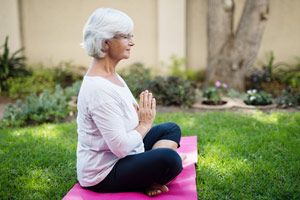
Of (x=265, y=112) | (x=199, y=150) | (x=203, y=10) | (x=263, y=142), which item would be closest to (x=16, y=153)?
(x=199, y=150)

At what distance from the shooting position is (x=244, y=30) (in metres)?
6.74

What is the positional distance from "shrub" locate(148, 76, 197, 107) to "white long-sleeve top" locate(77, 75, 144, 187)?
3.44 m

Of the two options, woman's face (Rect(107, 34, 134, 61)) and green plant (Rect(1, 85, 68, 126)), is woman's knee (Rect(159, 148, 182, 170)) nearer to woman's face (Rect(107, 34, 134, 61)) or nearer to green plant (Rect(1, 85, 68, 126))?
woman's face (Rect(107, 34, 134, 61))

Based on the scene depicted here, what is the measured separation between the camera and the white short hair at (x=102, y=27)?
2.05 metres

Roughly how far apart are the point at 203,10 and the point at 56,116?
5207 millimetres

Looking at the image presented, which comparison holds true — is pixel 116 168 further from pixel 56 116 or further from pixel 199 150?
pixel 56 116

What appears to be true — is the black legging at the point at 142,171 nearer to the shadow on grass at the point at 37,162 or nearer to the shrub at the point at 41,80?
the shadow on grass at the point at 37,162

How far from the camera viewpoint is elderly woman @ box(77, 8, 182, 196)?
6.80 ft

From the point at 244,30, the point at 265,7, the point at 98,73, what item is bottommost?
the point at 98,73

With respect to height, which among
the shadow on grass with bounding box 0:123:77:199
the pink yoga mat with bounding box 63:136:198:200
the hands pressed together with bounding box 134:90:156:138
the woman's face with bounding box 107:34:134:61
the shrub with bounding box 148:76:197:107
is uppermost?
the woman's face with bounding box 107:34:134:61

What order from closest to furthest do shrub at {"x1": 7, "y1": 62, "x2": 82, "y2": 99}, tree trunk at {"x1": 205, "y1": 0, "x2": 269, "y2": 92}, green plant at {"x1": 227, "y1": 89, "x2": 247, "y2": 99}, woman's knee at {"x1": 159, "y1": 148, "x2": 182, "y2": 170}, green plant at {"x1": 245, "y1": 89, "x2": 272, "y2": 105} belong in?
woman's knee at {"x1": 159, "y1": 148, "x2": 182, "y2": 170}
green plant at {"x1": 245, "y1": 89, "x2": 272, "y2": 105}
green plant at {"x1": 227, "y1": 89, "x2": 247, "y2": 99}
tree trunk at {"x1": 205, "y1": 0, "x2": 269, "y2": 92}
shrub at {"x1": 7, "y1": 62, "x2": 82, "y2": 99}

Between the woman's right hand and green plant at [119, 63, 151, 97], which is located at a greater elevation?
the woman's right hand

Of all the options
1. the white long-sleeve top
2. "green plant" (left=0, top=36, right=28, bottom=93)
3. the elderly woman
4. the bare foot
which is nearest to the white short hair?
the elderly woman

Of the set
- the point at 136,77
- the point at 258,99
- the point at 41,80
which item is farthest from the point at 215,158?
the point at 41,80
